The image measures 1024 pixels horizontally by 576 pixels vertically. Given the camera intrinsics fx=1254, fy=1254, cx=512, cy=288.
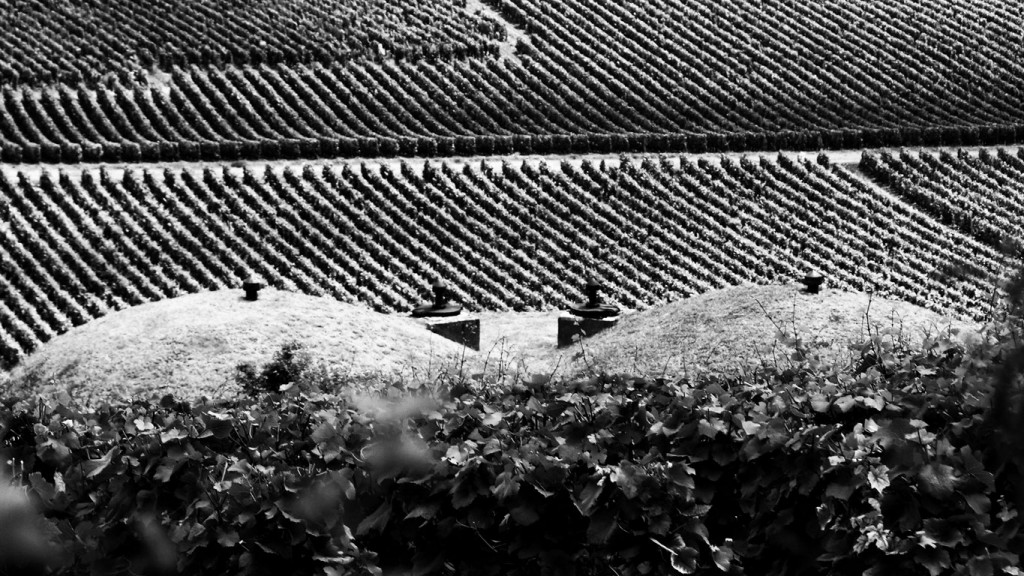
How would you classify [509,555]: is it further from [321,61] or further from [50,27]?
[50,27]

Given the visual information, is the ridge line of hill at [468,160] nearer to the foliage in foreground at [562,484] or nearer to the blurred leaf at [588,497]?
the foliage in foreground at [562,484]

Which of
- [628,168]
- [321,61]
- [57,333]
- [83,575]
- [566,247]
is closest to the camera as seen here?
[83,575]

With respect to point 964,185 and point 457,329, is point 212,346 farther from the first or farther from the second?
point 964,185

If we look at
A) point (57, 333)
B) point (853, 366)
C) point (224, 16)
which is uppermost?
point (224, 16)

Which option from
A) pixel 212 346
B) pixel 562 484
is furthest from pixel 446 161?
pixel 562 484

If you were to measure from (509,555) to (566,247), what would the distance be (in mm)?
24085

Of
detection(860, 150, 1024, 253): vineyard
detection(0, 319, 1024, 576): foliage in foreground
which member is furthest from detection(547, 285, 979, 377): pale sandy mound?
detection(860, 150, 1024, 253): vineyard

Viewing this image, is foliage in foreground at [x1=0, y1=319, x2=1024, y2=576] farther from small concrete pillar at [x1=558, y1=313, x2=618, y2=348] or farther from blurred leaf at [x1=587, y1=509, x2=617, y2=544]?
small concrete pillar at [x1=558, y1=313, x2=618, y2=348]

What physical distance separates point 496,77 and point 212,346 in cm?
3562

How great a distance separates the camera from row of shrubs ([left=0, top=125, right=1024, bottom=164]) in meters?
38.1

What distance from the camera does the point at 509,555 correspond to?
7.26 metres

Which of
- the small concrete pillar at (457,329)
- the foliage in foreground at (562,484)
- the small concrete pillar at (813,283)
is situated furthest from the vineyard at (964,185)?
the foliage in foreground at (562,484)

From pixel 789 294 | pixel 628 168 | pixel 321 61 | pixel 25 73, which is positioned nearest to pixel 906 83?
pixel 628 168

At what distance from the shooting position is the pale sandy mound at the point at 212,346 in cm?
1311
